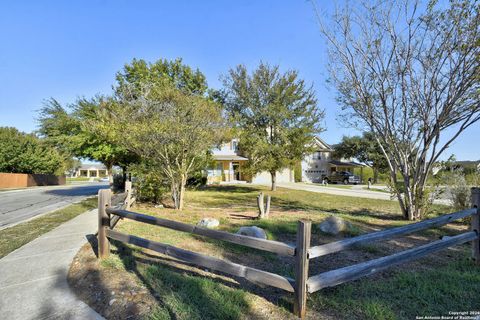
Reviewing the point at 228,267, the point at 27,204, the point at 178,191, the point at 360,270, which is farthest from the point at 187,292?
the point at 27,204

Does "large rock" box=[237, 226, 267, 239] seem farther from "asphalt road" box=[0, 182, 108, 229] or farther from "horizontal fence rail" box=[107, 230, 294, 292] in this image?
"asphalt road" box=[0, 182, 108, 229]

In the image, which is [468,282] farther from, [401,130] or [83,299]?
[401,130]

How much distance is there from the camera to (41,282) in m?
3.73

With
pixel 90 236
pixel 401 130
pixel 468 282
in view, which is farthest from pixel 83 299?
pixel 401 130

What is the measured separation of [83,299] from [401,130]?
32.6ft

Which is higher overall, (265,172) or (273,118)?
(273,118)

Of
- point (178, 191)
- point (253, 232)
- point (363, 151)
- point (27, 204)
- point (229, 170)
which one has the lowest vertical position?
point (27, 204)

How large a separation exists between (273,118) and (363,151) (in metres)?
23.3

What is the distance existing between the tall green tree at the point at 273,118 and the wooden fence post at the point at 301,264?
54.4 ft

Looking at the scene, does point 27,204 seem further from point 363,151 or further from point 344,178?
point 363,151

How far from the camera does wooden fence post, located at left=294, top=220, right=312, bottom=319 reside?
262 cm

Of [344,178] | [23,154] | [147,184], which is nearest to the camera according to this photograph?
[147,184]

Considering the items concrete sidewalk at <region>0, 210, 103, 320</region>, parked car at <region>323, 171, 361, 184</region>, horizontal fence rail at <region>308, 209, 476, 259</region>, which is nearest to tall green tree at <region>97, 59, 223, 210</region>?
concrete sidewalk at <region>0, 210, 103, 320</region>

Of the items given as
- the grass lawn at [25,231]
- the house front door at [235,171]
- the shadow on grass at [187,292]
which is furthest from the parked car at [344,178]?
the shadow on grass at [187,292]
